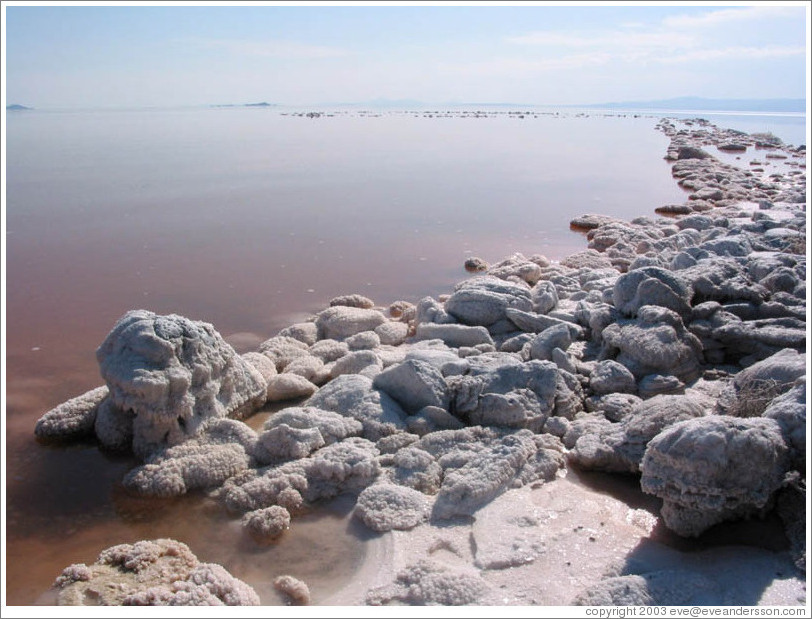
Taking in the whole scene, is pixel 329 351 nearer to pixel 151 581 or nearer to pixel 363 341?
pixel 363 341

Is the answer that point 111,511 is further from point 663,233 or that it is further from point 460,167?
point 460,167

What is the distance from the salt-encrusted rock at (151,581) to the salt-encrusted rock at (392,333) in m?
3.38

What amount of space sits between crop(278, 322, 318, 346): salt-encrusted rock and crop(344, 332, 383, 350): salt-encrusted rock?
44 cm

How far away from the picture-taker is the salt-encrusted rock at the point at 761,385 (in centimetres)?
442

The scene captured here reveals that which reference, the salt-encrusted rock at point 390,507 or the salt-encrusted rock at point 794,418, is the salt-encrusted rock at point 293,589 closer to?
the salt-encrusted rock at point 390,507

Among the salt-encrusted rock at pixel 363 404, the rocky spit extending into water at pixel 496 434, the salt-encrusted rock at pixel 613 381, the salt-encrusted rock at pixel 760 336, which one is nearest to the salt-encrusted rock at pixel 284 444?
the rocky spit extending into water at pixel 496 434

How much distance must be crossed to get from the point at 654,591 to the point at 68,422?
437 centimetres

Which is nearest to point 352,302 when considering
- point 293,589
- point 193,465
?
point 193,465

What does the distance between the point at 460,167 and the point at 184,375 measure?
17658 mm

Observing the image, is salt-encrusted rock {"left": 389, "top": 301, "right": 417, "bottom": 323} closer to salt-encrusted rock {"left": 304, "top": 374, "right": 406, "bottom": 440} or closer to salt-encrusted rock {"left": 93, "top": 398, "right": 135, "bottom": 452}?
salt-encrusted rock {"left": 304, "top": 374, "right": 406, "bottom": 440}

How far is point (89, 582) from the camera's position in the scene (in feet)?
11.4

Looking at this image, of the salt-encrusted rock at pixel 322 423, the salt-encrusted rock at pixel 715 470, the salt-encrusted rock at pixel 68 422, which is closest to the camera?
the salt-encrusted rock at pixel 715 470

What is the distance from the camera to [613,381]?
213 inches

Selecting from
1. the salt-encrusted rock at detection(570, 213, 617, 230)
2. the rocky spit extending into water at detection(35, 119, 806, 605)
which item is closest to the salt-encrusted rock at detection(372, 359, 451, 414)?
the rocky spit extending into water at detection(35, 119, 806, 605)
